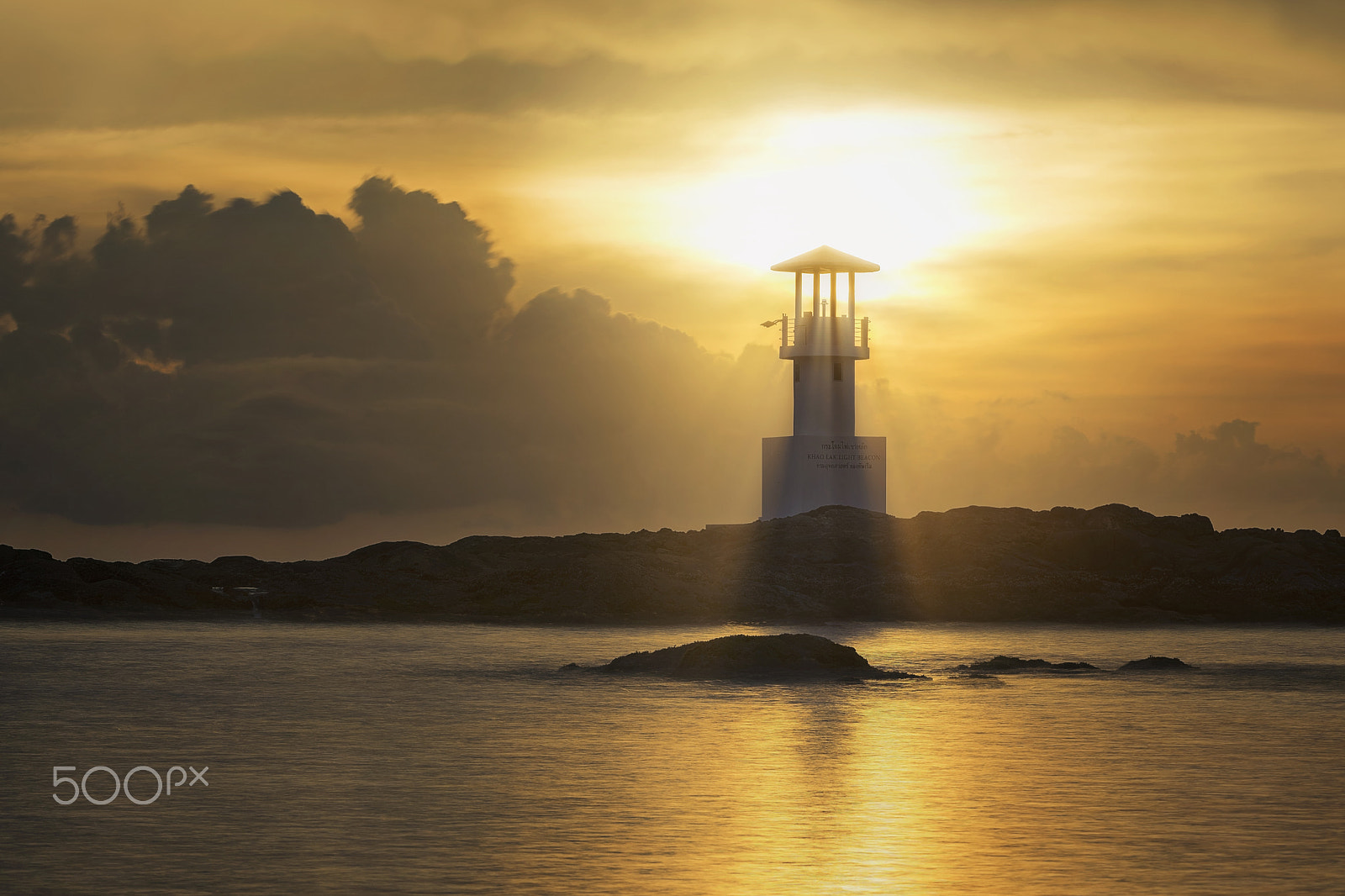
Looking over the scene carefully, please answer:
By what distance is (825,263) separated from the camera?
62750 millimetres

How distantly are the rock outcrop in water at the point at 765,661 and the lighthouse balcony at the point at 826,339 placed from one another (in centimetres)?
2690

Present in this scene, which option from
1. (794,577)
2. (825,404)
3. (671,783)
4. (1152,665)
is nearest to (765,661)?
(1152,665)

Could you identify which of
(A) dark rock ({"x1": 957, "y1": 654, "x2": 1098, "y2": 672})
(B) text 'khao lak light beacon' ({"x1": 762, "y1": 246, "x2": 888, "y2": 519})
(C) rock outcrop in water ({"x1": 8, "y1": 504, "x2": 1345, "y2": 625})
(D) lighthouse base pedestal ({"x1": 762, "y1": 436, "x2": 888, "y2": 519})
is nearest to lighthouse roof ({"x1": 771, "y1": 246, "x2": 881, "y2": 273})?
(B) text 'khao lak light beacon' ({"x1": 762, "y1": 246, "x2": 888, "y2": 519})

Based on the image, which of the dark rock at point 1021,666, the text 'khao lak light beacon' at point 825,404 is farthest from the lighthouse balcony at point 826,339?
the dark rock at point 1021,666

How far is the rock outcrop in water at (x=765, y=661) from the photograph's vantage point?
36.6m

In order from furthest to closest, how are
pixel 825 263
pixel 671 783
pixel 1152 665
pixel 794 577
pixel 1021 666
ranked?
pixel 794 577 < pixel 825 263 < pixel 1152 665 < pixel 1021 666 < pixel 671 783

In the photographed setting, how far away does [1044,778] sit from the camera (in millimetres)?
20297

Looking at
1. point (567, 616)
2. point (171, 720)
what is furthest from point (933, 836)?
point (567, 616)

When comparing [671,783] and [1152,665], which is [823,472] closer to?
[1152,665]

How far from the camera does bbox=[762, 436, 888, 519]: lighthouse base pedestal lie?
64.6 m

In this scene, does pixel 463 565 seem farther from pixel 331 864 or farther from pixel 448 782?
pixel 331 864

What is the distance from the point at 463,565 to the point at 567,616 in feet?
39.2

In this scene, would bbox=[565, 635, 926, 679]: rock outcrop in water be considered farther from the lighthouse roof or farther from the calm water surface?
the lighthouse roof

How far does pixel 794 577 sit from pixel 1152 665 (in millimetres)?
31189
